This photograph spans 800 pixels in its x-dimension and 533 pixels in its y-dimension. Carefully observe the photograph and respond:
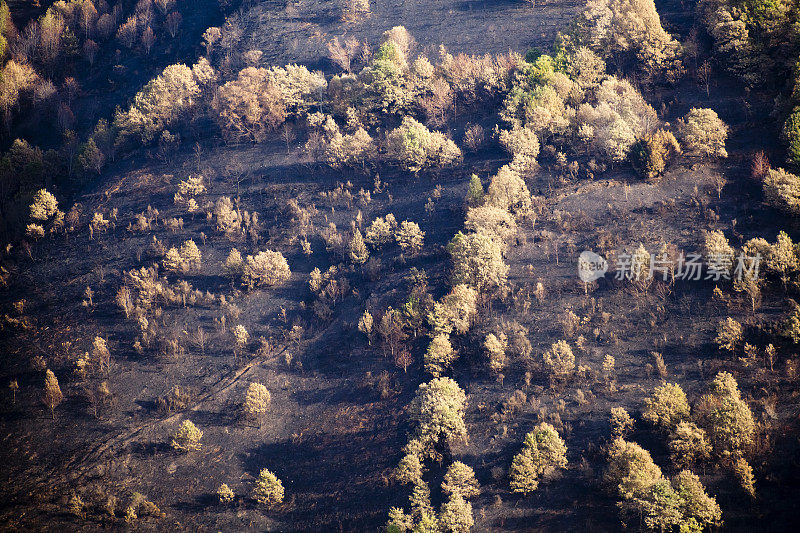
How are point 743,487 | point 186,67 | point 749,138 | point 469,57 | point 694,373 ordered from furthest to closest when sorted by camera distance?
point 186,67 < point 469,57 < point 749,138 < point 694,373 < point 743,487

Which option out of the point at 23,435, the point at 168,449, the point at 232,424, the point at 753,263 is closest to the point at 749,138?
the point at 753,263

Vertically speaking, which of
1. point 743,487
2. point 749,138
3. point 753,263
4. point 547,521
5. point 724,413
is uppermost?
point 749,138

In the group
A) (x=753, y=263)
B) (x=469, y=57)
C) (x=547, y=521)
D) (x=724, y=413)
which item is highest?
(x=469, y=57)

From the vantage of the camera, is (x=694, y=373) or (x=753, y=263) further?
(x=753, y=263)

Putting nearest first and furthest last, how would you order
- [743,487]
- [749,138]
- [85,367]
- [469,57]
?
[743,487] → [85,367] → [749,138] → [469,57]

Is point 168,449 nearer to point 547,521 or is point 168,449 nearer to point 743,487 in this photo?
point 547,521

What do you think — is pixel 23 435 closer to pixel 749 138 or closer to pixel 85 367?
pixel 85 367

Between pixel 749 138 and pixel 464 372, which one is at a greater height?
pixel 749 138

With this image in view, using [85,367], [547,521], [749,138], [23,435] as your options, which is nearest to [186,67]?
[85,367]

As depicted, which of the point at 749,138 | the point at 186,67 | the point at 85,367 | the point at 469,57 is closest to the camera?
the point at 85,367
